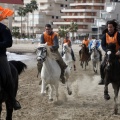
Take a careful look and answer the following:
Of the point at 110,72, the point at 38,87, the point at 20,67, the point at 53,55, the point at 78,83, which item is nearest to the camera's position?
the point at 20,67

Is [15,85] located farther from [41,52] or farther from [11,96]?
[41,52]

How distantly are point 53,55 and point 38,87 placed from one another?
→ 377 centimetres

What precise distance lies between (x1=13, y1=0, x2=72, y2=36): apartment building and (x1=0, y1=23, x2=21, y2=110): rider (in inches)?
4262

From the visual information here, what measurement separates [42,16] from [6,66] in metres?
112

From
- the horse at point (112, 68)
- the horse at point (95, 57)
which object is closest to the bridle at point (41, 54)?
the horse at point (112, 68)

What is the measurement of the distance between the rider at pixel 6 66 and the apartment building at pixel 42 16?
10826 centimetres

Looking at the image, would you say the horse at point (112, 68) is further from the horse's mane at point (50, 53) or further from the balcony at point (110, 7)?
the balcony at point (110, 7)

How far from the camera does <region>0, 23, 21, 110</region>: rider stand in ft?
23.8

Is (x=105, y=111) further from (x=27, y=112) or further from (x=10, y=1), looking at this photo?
(x=10, y=1)

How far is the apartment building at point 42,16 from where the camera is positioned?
117 m

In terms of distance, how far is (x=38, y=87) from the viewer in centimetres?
1484

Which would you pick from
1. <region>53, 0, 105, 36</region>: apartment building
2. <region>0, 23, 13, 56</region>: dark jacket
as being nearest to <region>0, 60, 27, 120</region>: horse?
<region>0, 23, 13, 56</region>: dark jacket

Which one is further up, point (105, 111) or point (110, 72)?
point (110, 72)

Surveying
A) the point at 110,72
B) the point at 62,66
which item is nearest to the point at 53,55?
the point at 62,66
